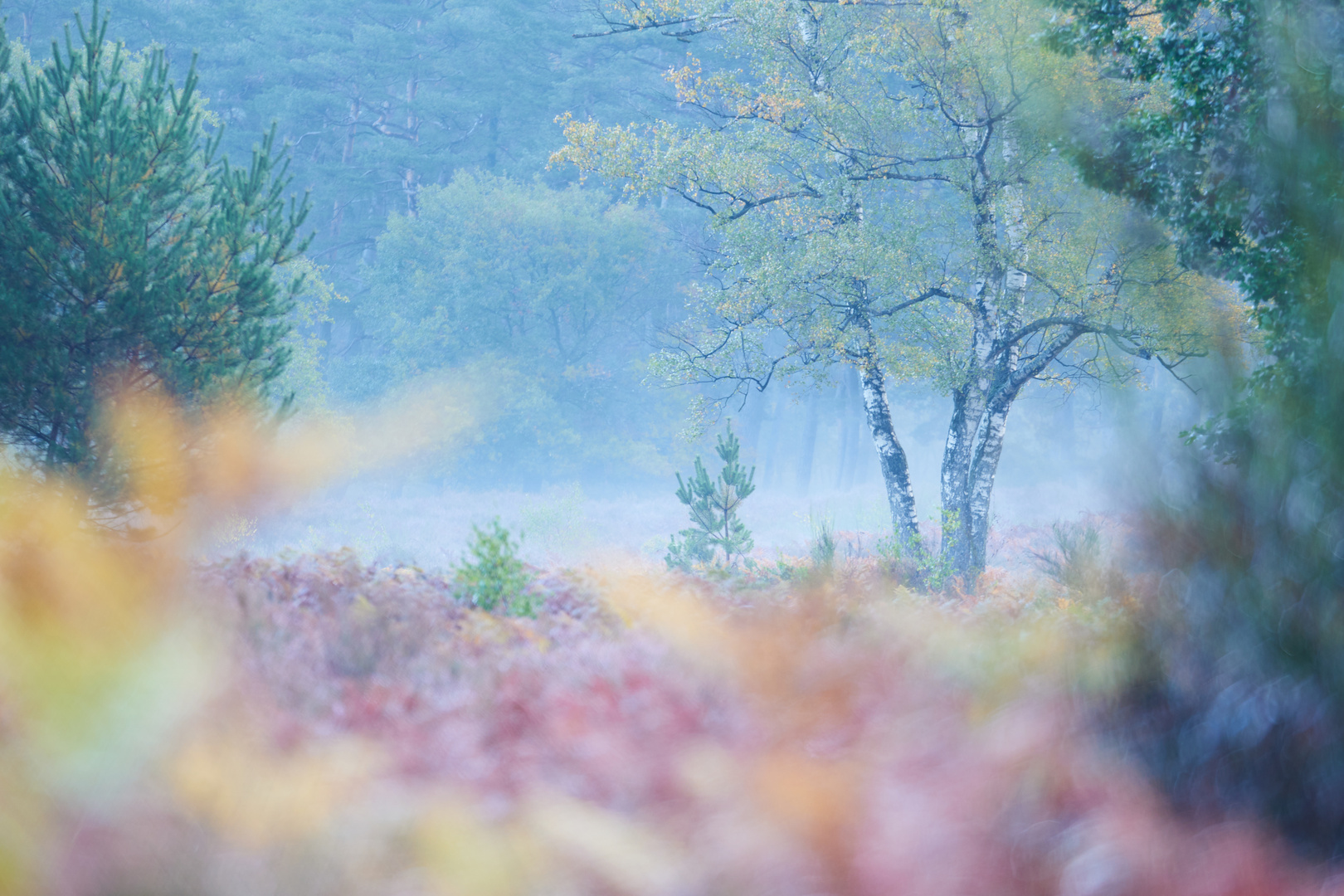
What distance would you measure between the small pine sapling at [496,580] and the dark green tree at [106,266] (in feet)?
9.99

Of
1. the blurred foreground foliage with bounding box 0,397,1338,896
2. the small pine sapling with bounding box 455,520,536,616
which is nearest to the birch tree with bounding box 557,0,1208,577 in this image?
the blurred foreground foliage with bounding box 0,397,1338,896

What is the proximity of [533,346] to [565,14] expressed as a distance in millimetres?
13214

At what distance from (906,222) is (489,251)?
2098cm

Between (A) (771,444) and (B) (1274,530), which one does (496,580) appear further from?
(A) (771,444)

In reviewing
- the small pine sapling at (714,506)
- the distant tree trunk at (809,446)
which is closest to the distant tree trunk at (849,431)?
the distant tree trunk at (809,446)

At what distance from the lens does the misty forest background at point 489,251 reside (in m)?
31.1

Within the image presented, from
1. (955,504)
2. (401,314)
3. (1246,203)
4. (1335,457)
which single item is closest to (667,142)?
(955,504)

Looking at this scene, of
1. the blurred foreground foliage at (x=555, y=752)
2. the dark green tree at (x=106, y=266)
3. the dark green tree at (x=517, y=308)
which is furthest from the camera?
the dark green tree at (x=517, y=308)

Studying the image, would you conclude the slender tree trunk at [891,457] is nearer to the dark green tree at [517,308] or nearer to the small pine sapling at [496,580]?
the small pine sapling at [496,580]

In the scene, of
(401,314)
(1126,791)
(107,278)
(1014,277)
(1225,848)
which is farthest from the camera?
(401,314)

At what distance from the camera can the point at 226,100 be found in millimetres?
32781

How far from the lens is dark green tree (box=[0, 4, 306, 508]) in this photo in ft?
25.0

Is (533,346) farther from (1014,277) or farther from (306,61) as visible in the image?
(1014,277)

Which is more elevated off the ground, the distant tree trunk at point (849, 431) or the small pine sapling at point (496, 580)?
the distant tree trunk at point (849, 431)
